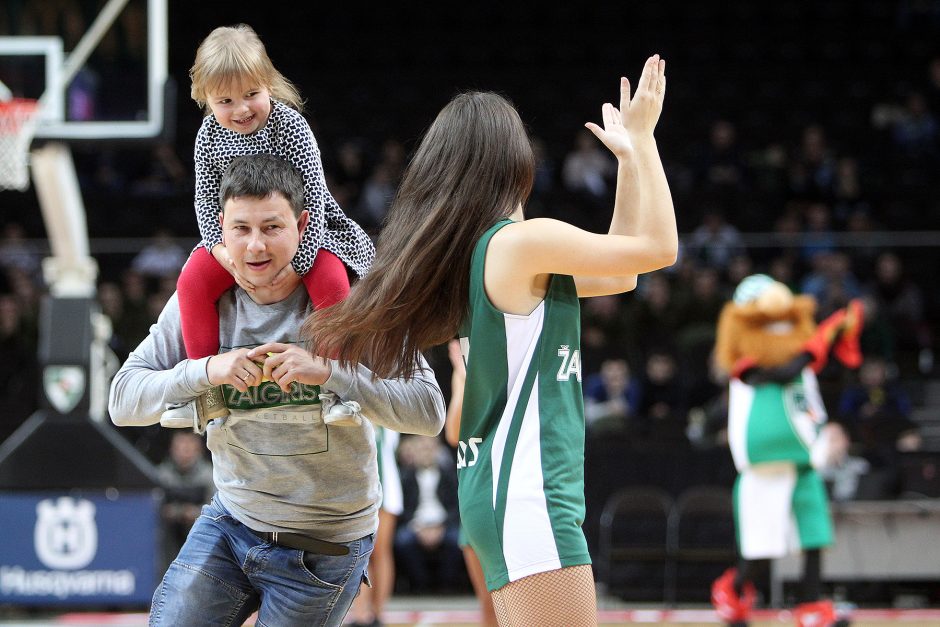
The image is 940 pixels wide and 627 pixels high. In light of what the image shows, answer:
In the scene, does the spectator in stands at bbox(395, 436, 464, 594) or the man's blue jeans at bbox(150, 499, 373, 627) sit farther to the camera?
the spectator in stands at bbox(395, 436, 464, 594)

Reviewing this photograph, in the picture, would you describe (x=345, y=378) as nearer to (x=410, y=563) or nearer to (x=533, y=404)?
(x=533, y=404)

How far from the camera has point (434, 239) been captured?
2.79m

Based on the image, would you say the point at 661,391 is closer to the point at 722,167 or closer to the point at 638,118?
the point at 722,167

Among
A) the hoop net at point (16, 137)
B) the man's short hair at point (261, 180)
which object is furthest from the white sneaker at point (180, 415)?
the hoop net at point (16, 137)

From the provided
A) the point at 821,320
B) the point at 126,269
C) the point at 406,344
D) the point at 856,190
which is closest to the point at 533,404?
the point at 406,344

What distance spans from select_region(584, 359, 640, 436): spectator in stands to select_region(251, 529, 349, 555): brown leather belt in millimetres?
8108

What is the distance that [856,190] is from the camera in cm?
1406

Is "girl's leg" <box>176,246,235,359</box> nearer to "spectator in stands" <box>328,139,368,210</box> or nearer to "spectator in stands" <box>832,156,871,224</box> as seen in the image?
"spectator in stands" <box>328,139,368,210</box>

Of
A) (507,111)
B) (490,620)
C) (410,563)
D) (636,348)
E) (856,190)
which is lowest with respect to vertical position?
(410,563)

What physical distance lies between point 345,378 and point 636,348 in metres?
9.75

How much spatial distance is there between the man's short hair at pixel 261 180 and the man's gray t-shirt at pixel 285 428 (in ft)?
0.82

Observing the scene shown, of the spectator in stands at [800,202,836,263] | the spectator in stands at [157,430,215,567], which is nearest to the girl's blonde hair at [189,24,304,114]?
the spectator in stands at [157,430,215,567]

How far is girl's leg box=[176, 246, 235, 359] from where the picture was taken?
9.53ft

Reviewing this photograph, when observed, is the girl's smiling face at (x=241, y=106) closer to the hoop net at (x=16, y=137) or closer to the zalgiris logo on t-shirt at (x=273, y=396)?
the zalgiris logo on t-shirt at (x=273, y=396)
